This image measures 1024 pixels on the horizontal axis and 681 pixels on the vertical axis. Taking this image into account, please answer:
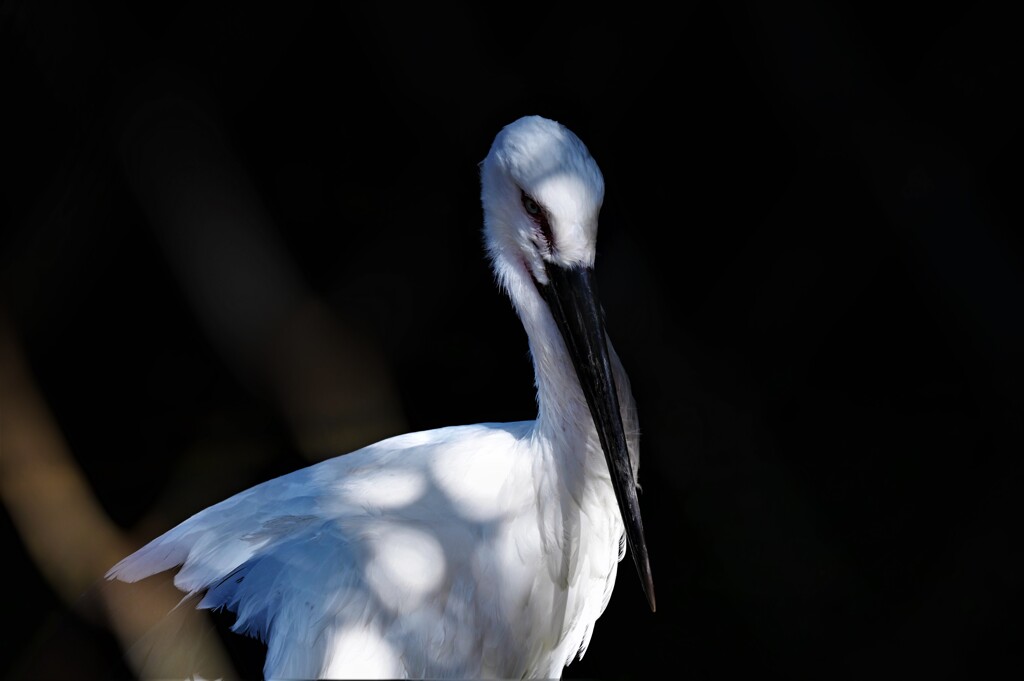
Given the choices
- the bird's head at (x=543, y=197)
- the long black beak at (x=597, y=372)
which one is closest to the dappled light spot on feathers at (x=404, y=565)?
the long black beak at (x=597, y=372)

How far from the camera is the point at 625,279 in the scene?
2166 millimetres

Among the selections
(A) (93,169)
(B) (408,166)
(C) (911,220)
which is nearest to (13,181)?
(A) (93,169)

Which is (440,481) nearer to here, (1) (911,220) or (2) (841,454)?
(1) (911,220)

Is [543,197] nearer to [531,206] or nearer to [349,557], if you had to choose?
[531,206]

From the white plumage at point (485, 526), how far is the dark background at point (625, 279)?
0.91 ft

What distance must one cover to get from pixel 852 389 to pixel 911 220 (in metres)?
0.93

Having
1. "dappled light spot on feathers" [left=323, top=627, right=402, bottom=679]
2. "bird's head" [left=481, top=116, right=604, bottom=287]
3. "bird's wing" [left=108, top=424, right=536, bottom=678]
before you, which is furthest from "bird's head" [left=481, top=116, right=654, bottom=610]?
"dappled light spot on feathers" [left=323, top=627, right=402, bottom=679]

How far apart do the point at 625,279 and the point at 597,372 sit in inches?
38.4

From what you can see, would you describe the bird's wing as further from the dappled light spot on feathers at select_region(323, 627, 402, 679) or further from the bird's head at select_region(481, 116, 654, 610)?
the bird's head at select_region(481, 116, 654, 610)

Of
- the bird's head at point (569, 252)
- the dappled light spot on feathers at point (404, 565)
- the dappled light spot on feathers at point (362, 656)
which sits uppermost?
the bird's head at point (569, 252)

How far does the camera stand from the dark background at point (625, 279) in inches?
64.9

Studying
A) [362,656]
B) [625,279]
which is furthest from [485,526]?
[625,279]

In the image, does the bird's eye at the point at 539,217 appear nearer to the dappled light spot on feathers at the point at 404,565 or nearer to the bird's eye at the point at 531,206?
the bird's eye at the point at 531,206

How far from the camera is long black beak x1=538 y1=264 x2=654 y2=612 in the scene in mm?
1214
